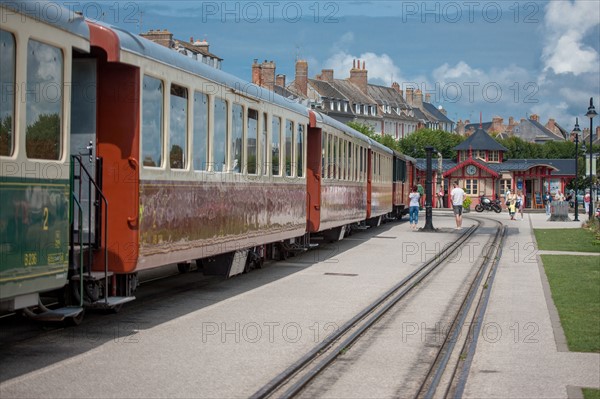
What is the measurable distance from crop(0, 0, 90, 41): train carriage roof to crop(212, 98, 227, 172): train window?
3592 mm

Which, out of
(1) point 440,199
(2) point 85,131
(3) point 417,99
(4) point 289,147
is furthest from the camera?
(3) point 417,99

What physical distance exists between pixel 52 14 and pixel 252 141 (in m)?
6.41

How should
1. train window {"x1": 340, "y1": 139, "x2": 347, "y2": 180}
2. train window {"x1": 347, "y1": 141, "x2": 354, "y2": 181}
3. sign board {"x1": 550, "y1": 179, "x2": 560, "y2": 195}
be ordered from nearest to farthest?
train window {"x1": 340, "y1": 139, "x2": 347, "y2": 180} < train window {"x1": 347, "y1": 141, "x2": 354, "y2": 181} < sign board {"x1": 550, "y1": 179, "x2": 560, "y2": 195}

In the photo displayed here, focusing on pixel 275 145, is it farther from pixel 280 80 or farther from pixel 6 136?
pixel 280 80

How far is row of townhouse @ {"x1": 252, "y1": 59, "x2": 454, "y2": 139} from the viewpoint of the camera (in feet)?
344

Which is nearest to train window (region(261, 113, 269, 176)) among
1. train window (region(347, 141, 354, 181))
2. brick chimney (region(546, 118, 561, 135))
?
train window (region(347, 141, 354, 181))

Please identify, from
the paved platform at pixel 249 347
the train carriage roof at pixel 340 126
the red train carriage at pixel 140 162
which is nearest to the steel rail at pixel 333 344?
the paved platform at pixel 249 347

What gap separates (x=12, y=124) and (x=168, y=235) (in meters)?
3.46

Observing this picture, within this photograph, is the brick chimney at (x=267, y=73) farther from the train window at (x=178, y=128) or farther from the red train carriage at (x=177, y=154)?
the train window at (x=178, y=128)

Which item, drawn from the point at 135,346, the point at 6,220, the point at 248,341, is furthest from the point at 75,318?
the point at 6,220

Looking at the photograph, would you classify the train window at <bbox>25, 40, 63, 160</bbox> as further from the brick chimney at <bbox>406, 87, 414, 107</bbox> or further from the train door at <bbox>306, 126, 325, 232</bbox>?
the brick chimney at <bbox>406, 87, 414, 107</bbox>

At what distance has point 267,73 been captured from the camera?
8800 cm

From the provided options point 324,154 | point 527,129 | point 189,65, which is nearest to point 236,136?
point 189,65

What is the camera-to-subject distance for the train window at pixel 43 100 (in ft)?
26.1
